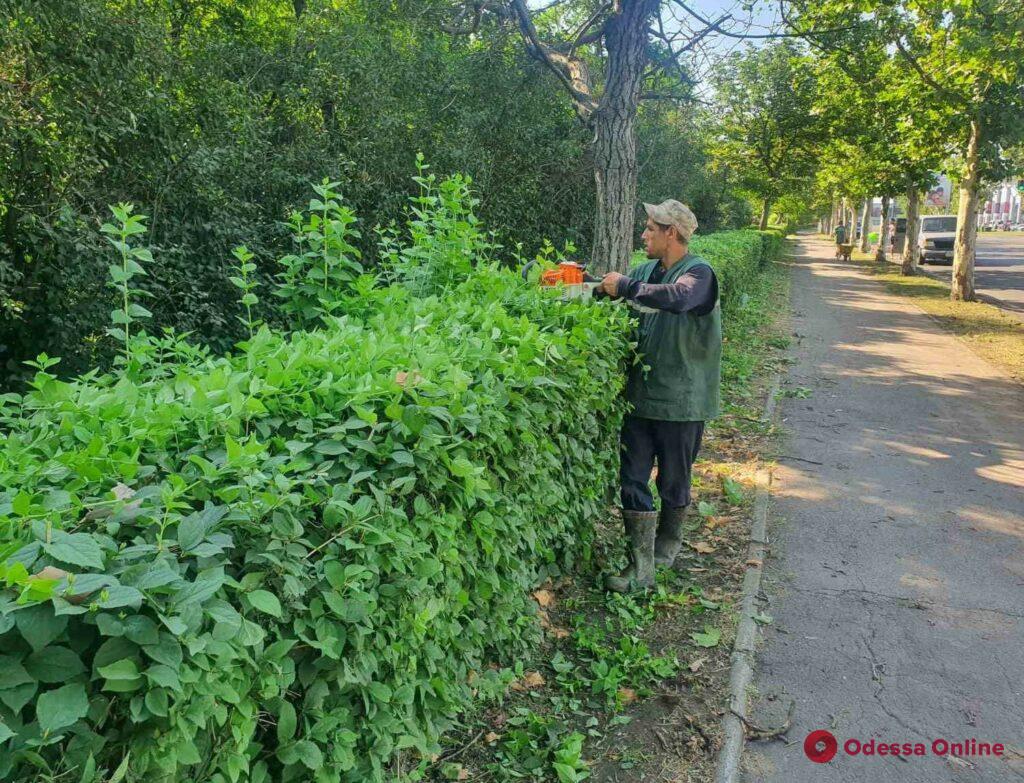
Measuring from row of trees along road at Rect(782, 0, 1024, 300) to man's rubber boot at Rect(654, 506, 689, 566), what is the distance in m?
7.08

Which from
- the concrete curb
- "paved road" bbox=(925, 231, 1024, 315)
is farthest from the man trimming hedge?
"paved road" bbox=(925, 231, 1024, 315)

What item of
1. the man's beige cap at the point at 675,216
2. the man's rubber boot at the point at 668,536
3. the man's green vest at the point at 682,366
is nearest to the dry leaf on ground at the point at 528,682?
the man's rubber boot at the point at 668,536

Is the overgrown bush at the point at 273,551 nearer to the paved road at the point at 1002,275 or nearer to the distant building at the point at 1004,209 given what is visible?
the paved road at the point at 1002,275

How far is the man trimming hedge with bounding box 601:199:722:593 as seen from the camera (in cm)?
454

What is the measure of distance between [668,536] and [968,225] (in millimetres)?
18000

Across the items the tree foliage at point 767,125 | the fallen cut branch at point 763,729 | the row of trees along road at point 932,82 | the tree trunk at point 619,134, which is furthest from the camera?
the tree foliage at point 767,125

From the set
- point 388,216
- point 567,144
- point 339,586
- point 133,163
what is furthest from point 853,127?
point 339,586

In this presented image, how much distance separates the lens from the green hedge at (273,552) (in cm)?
140

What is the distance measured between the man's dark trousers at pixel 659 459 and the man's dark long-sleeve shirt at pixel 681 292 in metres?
0.75

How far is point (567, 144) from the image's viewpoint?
15.5 meters

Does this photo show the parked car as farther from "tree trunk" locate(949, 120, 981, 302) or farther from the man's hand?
the man's hand

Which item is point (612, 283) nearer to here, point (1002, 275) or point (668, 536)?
point (668, 536)

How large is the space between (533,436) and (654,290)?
1.44 m

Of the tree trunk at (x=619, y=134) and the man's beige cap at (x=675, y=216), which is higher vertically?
the tree trunk at (x=619, y=134)
